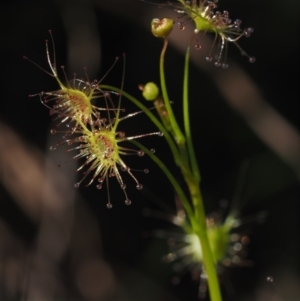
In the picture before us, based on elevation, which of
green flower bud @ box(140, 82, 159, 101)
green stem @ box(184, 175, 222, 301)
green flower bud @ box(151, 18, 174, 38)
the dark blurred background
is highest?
the dark blurred background

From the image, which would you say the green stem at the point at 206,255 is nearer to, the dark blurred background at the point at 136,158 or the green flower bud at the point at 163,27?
the green flower bud at the point at 163,27

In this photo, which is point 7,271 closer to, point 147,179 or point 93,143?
point 147,179

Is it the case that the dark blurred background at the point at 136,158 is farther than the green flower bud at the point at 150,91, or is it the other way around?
the dark blurred background at the point at 136,158

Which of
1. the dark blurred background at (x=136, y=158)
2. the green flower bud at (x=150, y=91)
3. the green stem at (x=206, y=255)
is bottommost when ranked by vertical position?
the green stem at (x=206, y=255)

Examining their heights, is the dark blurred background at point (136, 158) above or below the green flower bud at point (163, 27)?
above

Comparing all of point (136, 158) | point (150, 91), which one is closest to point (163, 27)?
point (150, 91)

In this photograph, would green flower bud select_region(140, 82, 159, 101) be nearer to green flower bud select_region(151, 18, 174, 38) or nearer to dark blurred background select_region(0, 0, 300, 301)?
green flower bud select_region(151, 18, 174, 38)

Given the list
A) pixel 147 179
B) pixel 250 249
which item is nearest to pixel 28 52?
pixel 147 179

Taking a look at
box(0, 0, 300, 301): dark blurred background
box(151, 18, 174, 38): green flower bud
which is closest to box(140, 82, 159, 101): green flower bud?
box(151, 18, 174, 38): green flower bud

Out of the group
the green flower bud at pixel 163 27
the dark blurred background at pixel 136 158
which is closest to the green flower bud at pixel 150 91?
the green flower bud at pixel 163 27
